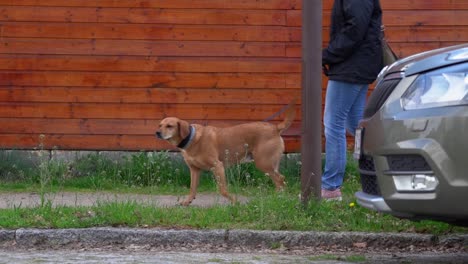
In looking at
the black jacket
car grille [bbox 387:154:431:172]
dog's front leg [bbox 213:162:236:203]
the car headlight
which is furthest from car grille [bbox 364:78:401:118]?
dog's front leg [bbox 213:162:236:203]

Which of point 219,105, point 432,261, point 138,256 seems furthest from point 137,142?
point 432,261

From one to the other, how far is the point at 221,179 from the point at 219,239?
167cm

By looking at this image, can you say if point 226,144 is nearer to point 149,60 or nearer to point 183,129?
point 183,129

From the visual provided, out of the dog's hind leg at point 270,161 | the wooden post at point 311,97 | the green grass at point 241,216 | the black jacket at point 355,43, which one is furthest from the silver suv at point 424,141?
the dog's hind leg at point 270,161

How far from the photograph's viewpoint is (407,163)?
212 inches

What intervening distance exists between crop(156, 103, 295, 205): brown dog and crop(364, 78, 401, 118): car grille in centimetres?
290

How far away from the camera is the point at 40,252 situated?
274 inches

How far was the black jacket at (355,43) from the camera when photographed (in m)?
7.95

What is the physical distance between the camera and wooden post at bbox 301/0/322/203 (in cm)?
736

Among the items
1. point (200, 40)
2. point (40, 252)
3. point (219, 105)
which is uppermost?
point (200, 40)

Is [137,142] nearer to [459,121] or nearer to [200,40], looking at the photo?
[200,40]

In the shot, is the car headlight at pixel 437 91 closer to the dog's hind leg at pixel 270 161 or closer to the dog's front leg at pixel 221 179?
the dog's front leg at pixel 221 179

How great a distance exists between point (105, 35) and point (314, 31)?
3384mm

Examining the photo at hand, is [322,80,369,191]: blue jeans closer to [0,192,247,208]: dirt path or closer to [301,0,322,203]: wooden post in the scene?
[301,0,322,203]: wooden post
